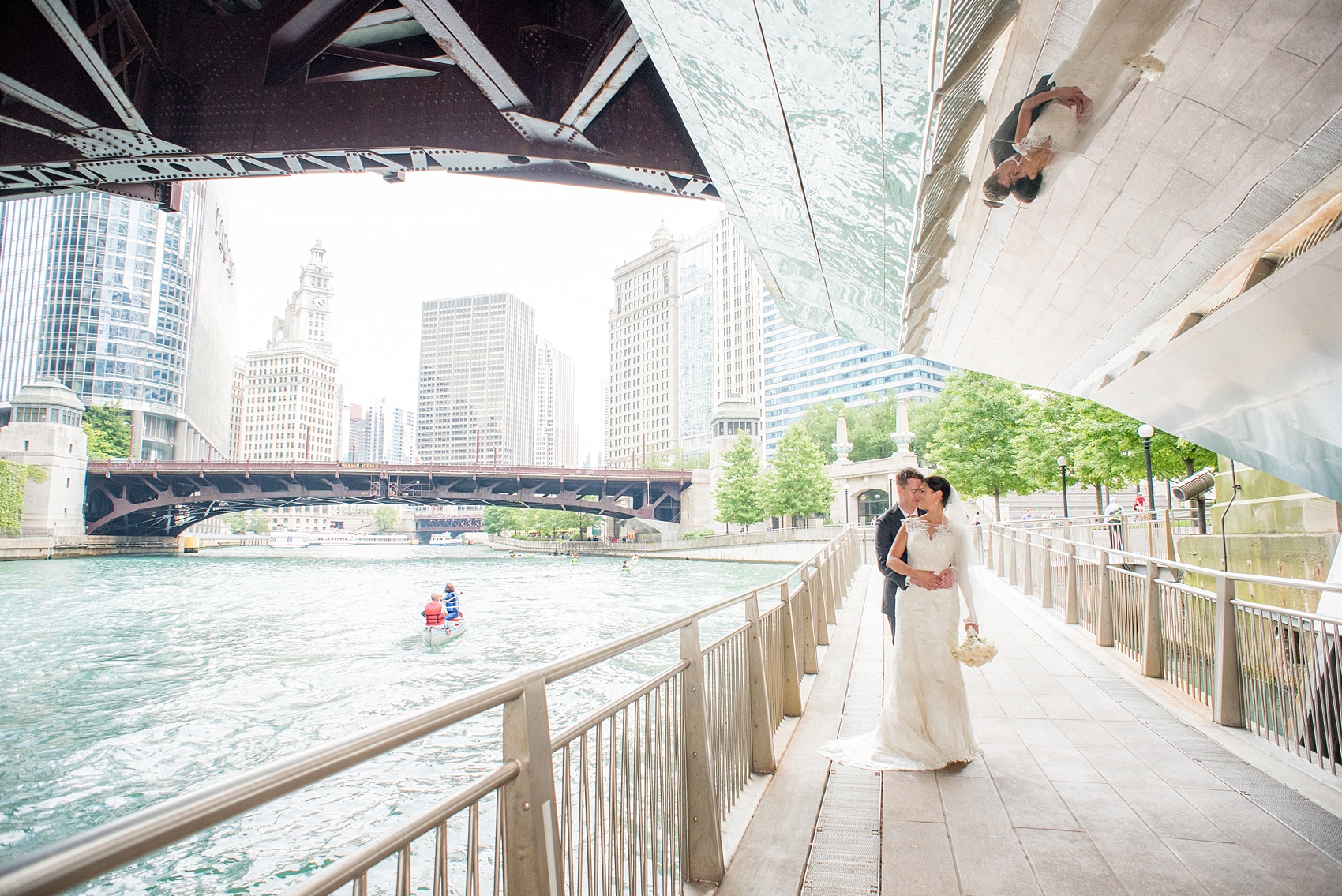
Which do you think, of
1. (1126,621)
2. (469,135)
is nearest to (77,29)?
(469,135)

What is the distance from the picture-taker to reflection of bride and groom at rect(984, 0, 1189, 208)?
410 cm

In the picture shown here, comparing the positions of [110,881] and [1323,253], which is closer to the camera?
[1323,253]

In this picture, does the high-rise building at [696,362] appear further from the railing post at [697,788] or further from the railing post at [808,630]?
the railing post at [697,788]

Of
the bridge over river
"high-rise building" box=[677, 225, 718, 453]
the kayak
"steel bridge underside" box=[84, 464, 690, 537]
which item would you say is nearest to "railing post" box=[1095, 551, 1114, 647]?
the bridge over river

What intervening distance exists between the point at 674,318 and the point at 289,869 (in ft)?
535

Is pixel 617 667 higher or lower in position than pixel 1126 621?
lower

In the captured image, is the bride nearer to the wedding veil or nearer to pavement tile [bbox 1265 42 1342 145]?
the wedding veil

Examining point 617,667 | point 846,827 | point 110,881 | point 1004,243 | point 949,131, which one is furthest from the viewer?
point 617,667

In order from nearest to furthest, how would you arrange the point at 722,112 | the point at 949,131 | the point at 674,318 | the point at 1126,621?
the point at 949,131 < the point at 722,112 < the point at 1126,621 < the point at 674,318

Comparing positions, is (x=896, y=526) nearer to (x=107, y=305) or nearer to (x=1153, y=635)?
(x=1153, y=635)

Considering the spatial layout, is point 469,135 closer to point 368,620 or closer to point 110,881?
point 110,881

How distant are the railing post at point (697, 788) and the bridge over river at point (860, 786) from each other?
0.04 ft

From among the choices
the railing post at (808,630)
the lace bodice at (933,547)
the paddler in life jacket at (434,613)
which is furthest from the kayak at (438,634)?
the lace bodice at (933,547)

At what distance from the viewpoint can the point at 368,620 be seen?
31.3m
